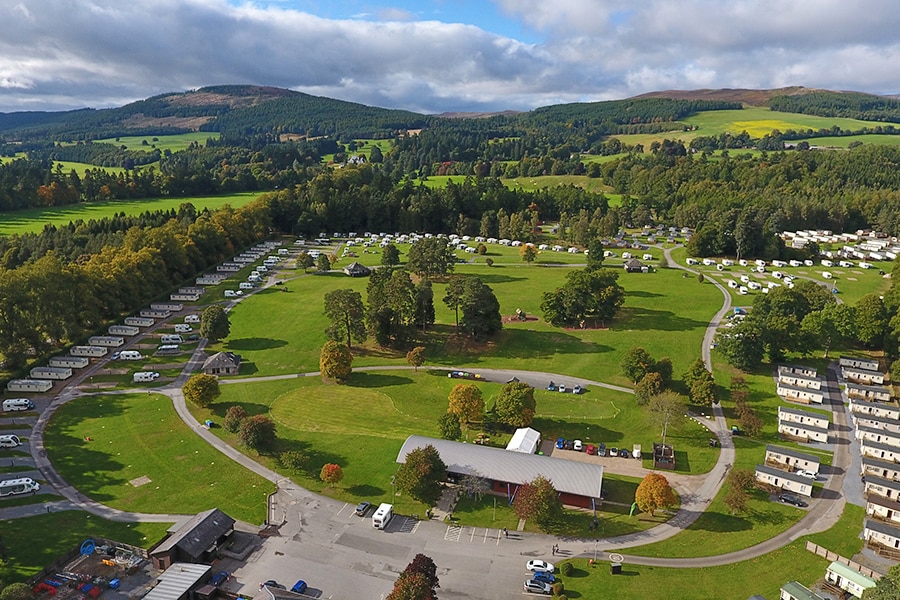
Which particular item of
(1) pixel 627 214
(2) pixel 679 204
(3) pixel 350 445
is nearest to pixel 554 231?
(1) pixel 627 214

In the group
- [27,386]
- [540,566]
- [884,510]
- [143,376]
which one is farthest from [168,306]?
[884,510]

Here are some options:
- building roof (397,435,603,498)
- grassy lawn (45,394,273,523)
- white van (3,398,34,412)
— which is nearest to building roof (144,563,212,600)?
grassy lawn (45,394,273,523)

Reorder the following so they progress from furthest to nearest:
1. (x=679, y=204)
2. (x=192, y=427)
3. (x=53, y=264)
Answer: (x=679, y=204)
(x=53, y=264)
(x=192, y=427)

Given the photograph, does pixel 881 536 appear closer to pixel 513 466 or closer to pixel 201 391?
pixel 513 466

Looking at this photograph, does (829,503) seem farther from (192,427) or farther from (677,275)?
(677,275)

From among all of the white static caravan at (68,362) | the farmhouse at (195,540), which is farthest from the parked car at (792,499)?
the white static caravan at (68,362)
